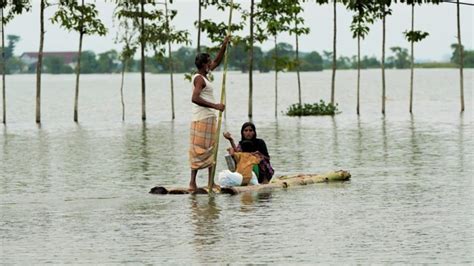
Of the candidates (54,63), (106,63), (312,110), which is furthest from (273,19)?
(54,63)

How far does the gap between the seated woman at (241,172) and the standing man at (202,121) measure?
0.37m

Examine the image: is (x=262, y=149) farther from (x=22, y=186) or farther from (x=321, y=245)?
(x=321, y=245)

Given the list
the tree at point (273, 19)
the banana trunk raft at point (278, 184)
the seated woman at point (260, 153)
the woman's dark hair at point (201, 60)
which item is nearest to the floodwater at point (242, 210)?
the banana trunk raft at point (278, 184)

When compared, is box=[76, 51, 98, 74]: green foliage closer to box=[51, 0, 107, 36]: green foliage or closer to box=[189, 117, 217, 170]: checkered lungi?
box=[51, 0, 107, 36]: green foliage

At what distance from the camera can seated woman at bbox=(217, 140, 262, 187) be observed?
17414 mm

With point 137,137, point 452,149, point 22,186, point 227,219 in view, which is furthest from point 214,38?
point 227,219

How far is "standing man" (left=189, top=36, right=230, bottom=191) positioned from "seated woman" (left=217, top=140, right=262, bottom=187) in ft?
1.22

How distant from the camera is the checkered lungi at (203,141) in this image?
1703 centimetres

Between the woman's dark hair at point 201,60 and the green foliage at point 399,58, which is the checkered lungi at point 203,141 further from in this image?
the green foliage at point 399,58

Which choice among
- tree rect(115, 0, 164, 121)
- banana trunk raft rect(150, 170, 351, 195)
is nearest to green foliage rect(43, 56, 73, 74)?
tree rect(115, 0, 164, 121)

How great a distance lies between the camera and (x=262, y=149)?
58.8 feet

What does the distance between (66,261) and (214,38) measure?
113 ft

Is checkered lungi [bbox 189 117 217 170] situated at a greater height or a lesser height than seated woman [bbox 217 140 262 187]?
greater

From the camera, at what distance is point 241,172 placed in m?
17.5
